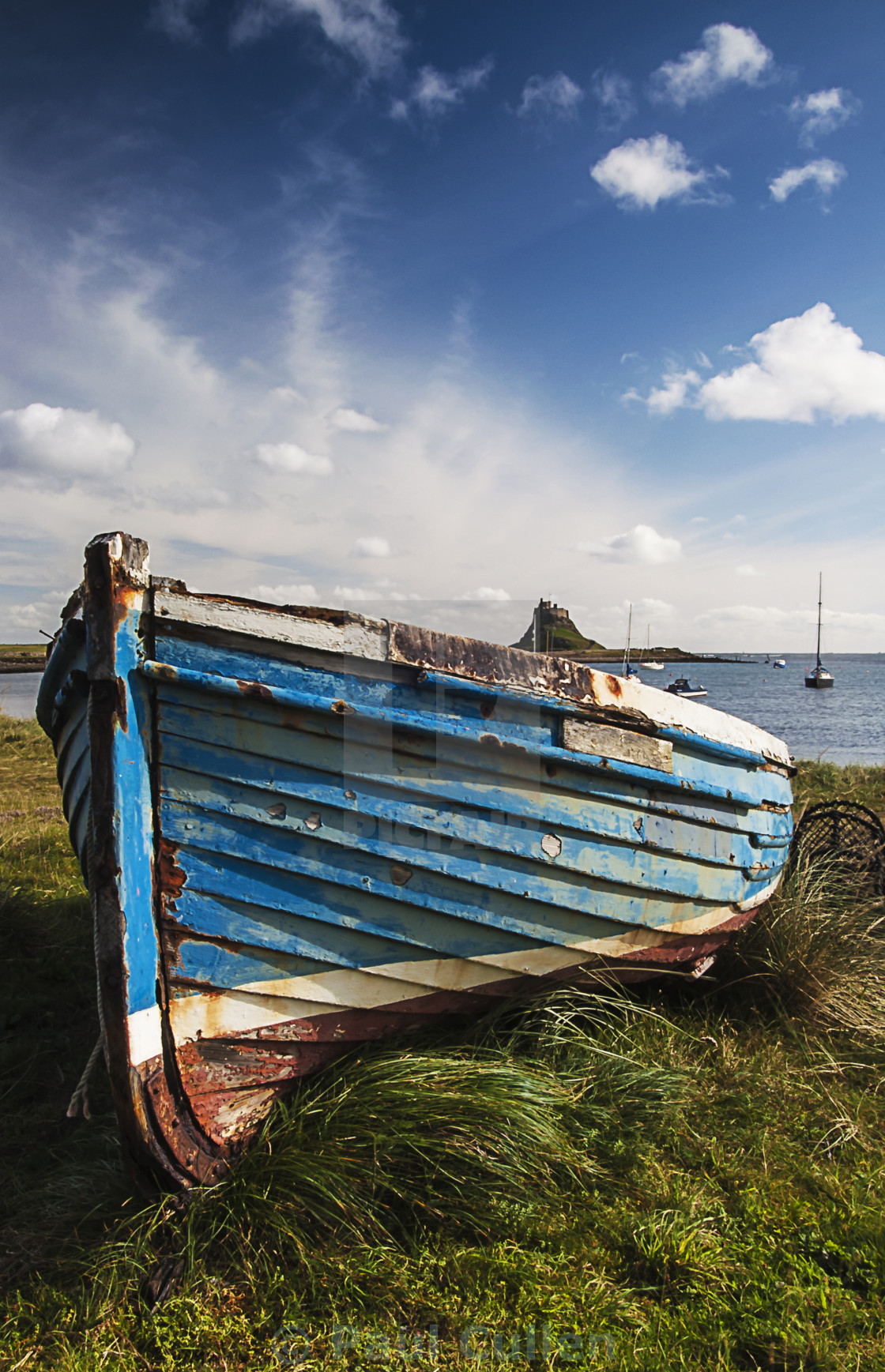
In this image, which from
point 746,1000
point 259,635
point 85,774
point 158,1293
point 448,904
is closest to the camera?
point 158,1293

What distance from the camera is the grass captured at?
1886 millimetres

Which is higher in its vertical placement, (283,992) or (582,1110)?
(283,992)

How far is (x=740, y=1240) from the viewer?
2201 millimetres

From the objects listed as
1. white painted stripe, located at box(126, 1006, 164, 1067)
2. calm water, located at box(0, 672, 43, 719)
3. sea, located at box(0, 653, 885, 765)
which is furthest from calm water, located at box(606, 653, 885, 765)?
calm water, located at box(0, 672, 43, 719)

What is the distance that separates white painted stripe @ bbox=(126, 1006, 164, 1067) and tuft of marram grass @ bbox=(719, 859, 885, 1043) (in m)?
2.67

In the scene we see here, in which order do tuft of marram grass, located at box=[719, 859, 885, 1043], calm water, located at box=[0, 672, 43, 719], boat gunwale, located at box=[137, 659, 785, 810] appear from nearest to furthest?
boat gunwale, located at box=[137, 659, 785, 810]
tuft of marram grass, located at box=[719, 859, 885, 1043]
calm water, located at box=[0, 672, 43, 719]

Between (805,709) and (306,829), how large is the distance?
46.2 meters

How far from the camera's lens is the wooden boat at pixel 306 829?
2.16 meters

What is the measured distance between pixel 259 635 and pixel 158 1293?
72.1 inches

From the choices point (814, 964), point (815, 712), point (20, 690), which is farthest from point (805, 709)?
point (20, 690)

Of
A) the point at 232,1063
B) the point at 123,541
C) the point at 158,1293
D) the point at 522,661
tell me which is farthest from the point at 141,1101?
the point at 522,661

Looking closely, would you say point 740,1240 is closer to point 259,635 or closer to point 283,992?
point 283,992

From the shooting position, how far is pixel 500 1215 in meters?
2.23

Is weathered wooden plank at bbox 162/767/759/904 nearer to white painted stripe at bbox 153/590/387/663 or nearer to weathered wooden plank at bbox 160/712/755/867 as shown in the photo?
weathered wooden plank at bbox 160/712/755/867
